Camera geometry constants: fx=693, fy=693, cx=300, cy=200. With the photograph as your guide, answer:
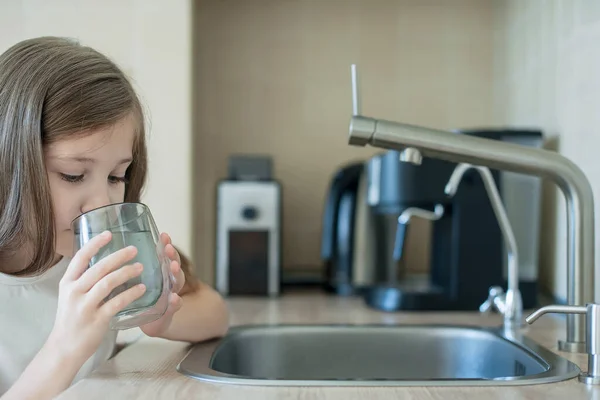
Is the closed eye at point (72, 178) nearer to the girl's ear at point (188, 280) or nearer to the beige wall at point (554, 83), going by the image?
the girl's ear at point (188, 280)

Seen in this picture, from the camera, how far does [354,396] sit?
64 centimetres

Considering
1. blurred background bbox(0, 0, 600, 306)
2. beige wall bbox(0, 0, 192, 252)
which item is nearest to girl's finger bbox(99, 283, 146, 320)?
beige wall bbox(0, 0, 192, 252)

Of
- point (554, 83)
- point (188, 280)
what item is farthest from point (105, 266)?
point (554, 83)

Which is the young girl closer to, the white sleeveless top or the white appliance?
the white sleeveless top

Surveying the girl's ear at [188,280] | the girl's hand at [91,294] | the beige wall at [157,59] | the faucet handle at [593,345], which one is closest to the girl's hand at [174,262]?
the girl's hand at [91,294]

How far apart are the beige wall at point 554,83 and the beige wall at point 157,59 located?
73 cm

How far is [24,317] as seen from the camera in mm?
985

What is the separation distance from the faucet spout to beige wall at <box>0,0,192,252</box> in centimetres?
71

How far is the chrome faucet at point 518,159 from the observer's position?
817 millimetres

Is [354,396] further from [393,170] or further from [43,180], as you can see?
[393,170]

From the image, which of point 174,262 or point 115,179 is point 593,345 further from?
point 115,179

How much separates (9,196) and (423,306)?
0.77m

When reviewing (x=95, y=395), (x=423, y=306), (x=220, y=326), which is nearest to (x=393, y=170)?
(x=423, y=306)

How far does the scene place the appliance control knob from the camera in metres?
1.52
